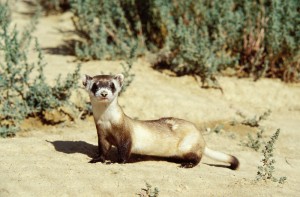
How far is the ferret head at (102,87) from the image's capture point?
4.28 metres

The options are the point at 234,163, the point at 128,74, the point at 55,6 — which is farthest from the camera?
the point at 55,6

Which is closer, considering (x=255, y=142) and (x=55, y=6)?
(x=255, y=142)

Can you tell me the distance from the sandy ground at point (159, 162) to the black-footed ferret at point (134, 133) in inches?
5.0

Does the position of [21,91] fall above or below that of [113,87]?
below

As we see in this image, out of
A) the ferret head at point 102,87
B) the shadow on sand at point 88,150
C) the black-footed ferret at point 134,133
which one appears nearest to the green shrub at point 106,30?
the shadow on sand at point 88,150

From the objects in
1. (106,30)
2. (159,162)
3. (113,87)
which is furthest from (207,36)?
(113,87)

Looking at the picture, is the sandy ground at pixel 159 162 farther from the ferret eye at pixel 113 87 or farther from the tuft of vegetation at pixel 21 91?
the ferret eye at pixel 113 87

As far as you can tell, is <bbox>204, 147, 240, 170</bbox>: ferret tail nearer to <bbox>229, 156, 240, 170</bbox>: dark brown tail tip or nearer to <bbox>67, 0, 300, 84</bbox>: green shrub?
<bbox>229, 156, 240, 170</bbox>: dark brown tail tip

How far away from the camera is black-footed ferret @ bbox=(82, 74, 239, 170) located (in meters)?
4.43

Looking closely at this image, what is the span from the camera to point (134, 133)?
181 inches

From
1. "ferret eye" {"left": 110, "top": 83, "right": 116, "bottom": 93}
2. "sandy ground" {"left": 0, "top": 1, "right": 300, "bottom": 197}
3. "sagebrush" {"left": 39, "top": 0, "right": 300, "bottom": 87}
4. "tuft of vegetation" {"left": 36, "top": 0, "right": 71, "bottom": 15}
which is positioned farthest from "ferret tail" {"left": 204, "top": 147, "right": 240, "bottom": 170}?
"tuft of vegetation" {"left": 36, "top": 0, "right": 71, "bottom": 15}

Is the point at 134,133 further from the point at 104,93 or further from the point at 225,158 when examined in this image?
the point at 225,158

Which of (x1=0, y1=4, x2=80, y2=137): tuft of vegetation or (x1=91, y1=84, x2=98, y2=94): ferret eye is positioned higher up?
(x1=91, y1=84, x2=98, y2=94): ferret eye

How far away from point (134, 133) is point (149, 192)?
92 centimetres
